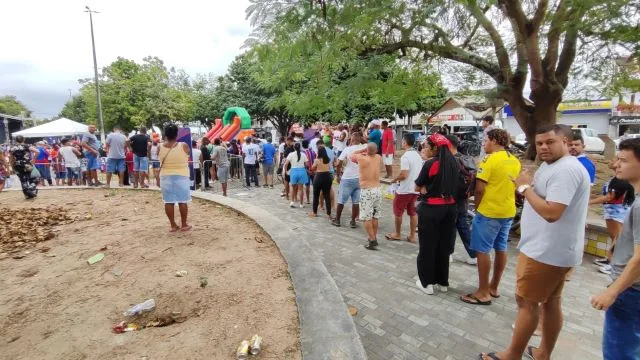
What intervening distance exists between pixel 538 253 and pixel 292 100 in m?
7.15

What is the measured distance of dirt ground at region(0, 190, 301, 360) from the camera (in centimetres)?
264

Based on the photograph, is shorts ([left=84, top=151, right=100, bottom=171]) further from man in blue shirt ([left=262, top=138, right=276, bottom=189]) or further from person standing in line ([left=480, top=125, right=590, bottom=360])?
person standing in line ([left=480, top=125, right=590, bottom=360])

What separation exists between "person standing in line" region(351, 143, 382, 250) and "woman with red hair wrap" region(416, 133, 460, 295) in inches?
59.8

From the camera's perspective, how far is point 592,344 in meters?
3.06

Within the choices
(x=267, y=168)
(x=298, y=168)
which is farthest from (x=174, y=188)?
(x=267, y=168)

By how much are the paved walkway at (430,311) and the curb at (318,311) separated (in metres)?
0.52

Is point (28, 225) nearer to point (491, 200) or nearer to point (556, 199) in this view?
point (491, 200)

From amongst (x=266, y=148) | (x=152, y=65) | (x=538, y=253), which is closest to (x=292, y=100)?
(x=266, y=148)

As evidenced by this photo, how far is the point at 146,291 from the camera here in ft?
11.6

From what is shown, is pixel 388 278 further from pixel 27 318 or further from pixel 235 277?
pixel 27 318

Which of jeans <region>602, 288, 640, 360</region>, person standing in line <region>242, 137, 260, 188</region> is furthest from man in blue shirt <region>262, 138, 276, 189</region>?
jeans <region>602, 288, 640, 360</region>

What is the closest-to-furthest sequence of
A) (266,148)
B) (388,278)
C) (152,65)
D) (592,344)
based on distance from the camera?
(592,344) < (388,278) < (266,148) < (152,65)

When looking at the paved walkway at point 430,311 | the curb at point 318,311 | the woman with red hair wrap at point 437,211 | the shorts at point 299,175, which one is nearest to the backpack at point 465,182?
the woman with red hair wrap at point 437,211

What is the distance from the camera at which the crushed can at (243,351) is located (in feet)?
7.71
